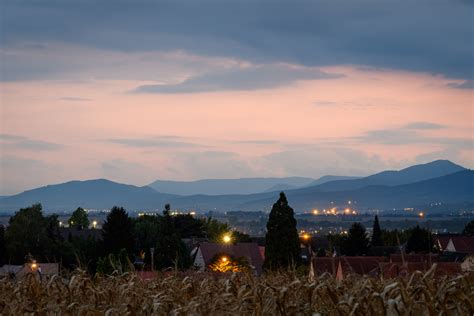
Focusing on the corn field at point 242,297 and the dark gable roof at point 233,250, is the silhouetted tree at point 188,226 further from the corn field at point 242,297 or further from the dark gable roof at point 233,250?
the corn field at point 242,297

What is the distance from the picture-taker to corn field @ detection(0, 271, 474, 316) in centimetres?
801

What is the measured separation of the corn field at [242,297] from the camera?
26.3ft

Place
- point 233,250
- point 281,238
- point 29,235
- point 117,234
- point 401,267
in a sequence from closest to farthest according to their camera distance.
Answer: point 401,267 < point 281,238 < point 233,250 < point 117,234 < point 29,235

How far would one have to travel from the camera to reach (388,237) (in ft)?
456

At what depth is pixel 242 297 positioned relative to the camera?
9328 millimetres

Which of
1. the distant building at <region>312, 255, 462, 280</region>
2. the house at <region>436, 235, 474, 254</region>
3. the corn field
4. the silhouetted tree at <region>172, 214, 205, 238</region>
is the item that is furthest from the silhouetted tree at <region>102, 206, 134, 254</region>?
the corn field

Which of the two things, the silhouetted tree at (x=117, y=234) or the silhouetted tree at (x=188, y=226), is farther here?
the silhouetted tree at (x=188, y=226)

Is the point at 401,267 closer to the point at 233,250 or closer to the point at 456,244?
the point at 233,250

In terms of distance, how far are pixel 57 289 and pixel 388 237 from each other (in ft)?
429

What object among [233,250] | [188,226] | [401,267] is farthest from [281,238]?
[188,226]

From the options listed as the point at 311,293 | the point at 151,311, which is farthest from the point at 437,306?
the point at 151,311

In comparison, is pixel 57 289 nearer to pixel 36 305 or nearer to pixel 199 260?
pixel 36 305

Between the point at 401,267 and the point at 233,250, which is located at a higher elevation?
the point at 401,267

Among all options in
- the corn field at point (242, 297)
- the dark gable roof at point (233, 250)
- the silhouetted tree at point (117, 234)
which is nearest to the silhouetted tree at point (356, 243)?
the dark gable roof at point (233, 250)
